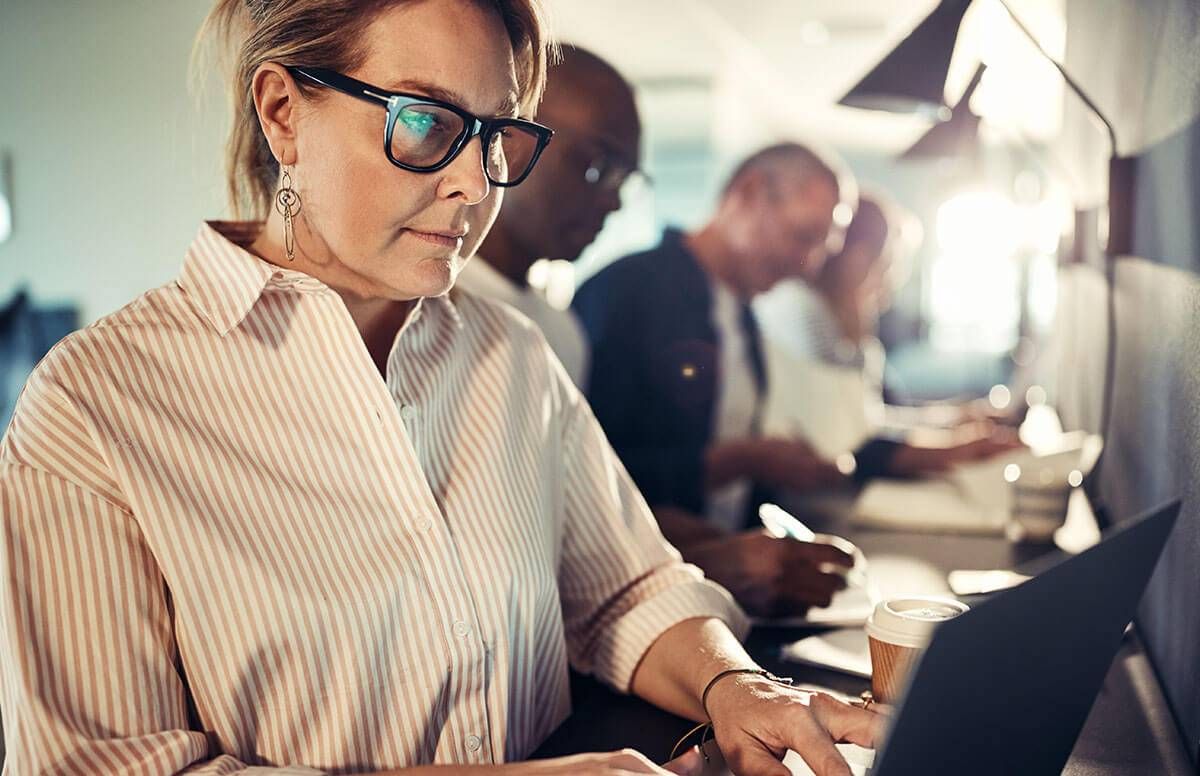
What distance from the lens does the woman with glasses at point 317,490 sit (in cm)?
82

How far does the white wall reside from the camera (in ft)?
4.27

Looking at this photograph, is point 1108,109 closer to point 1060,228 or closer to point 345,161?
point 345,161

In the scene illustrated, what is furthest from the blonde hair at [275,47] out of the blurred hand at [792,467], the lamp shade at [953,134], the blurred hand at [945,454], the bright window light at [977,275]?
the bright window light at [977,275]

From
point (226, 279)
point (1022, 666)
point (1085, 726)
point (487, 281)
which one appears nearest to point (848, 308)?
point (487, 281)

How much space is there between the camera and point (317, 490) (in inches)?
37.8

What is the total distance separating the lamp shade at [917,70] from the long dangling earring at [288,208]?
3.01ft

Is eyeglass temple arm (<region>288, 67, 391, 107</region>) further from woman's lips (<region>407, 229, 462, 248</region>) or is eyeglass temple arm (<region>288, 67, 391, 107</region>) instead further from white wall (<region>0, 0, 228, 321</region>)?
white wall (<region>0, 0, 228, 321</region>)

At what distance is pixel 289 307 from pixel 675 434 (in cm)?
139

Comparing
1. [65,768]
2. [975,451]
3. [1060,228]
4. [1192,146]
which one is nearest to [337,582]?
[65,768]

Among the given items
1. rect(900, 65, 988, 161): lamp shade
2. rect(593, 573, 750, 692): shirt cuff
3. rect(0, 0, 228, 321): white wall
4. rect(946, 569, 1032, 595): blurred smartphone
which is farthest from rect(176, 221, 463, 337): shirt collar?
rect(900, 65, 988, 161): lamp shade

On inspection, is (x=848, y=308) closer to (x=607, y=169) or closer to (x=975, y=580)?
(x=607, y=169)

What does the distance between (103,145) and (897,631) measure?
1.31 meters

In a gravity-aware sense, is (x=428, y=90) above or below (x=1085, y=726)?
above

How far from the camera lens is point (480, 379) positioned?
119 centimetres
